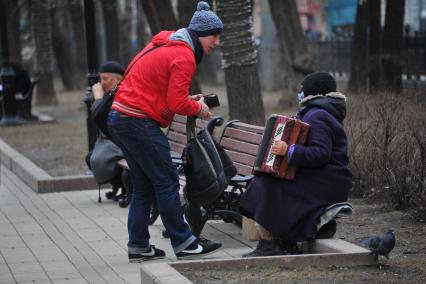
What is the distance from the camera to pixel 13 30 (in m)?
26.3

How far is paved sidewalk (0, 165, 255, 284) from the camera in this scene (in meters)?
6.74

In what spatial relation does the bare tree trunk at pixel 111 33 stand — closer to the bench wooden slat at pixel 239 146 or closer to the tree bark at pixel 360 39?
the tree bark at pixel 360 39

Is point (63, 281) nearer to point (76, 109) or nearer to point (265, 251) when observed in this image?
point (265, 251)

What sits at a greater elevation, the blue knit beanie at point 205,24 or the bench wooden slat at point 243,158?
the blue knit beanie at point 205,24

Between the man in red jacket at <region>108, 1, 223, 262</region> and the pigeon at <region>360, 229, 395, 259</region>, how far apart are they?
1480 millimetres

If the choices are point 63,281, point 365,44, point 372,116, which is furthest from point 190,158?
point 365,44

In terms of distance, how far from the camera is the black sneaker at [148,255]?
695 cm

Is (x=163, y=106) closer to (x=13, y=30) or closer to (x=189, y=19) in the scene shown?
(x=189, y=19)

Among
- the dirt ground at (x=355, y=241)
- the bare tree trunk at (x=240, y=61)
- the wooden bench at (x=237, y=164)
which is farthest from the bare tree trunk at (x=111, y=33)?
the wooden bench at (x=237, y=164)

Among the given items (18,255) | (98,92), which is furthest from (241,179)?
(98,92)

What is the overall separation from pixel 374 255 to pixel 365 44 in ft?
44.7

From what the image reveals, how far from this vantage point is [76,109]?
938 inches

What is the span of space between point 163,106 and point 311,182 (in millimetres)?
1149

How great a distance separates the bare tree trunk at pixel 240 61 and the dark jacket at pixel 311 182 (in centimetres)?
496
